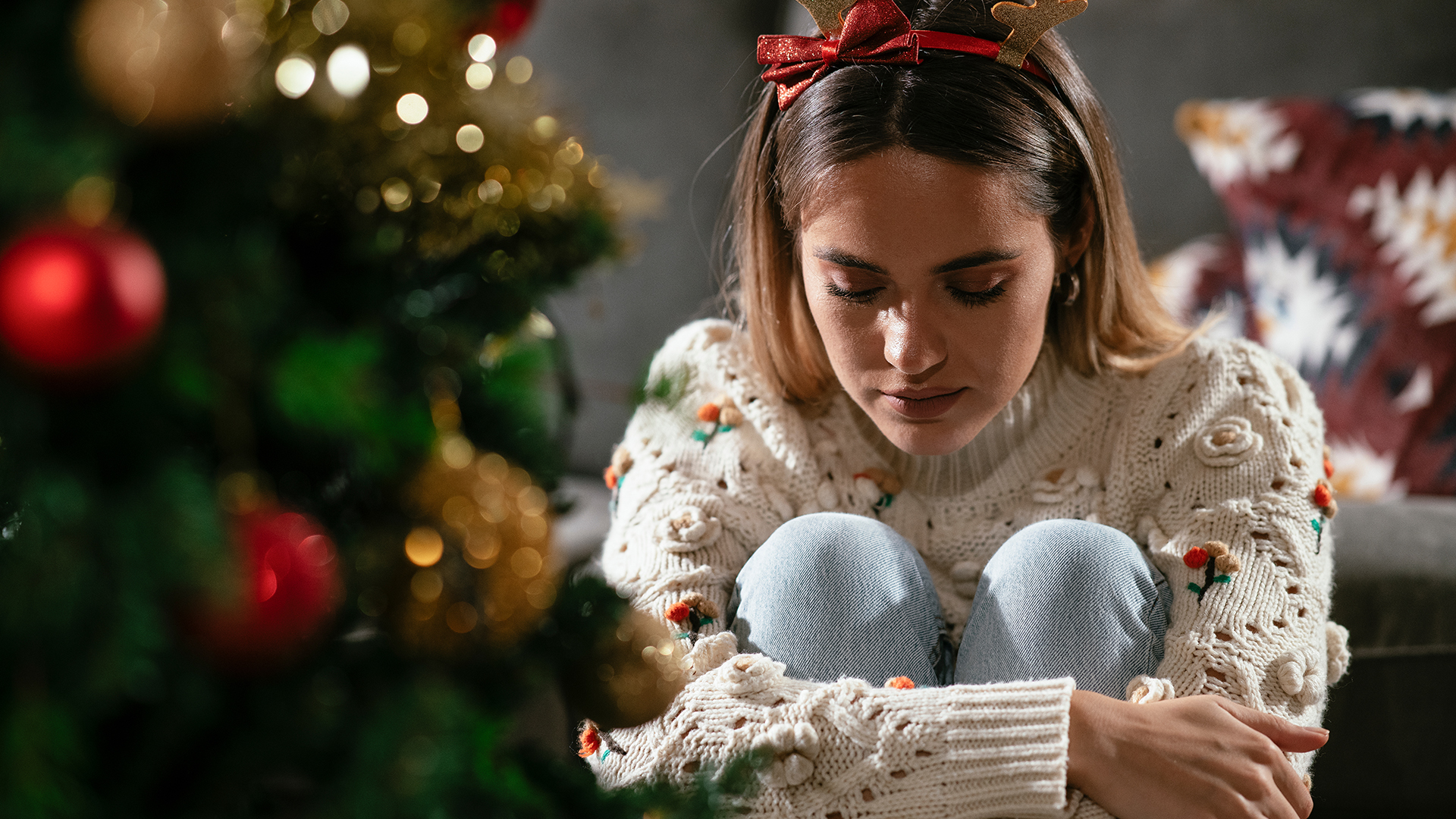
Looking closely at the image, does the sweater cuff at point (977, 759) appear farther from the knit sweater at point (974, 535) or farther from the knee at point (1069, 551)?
the knee at point (1069, 551)

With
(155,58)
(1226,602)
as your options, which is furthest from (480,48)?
(1226,602)

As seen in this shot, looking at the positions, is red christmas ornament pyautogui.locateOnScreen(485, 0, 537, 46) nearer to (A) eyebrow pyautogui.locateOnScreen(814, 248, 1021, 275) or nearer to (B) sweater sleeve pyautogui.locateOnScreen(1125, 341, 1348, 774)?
(A) eyebrow pyautogui.locateOnScreen(814, 248, 1021, 275)

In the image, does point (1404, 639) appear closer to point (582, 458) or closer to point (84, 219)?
point (582, 458)

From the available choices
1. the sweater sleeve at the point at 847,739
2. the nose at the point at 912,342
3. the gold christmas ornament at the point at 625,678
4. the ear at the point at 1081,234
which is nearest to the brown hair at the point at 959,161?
the ear at the point at 1081,234

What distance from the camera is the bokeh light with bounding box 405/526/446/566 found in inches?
15.4

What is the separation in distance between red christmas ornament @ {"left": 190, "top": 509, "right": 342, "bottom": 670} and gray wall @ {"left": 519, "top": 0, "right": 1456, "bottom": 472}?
1.08 metres

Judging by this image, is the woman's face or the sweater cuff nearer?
the sweater cuff

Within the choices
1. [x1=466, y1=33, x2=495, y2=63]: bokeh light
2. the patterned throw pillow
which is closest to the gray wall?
the patterned throw pillow

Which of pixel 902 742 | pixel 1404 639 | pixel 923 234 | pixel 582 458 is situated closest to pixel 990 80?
pixel 923 234

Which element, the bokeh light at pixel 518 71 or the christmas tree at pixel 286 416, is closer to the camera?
the christmas tree at pixel 286 416

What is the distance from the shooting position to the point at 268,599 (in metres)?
0.35

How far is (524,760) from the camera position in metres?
0.46

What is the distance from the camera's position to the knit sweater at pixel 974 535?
0.70 m

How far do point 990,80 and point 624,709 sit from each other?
1.90ft
